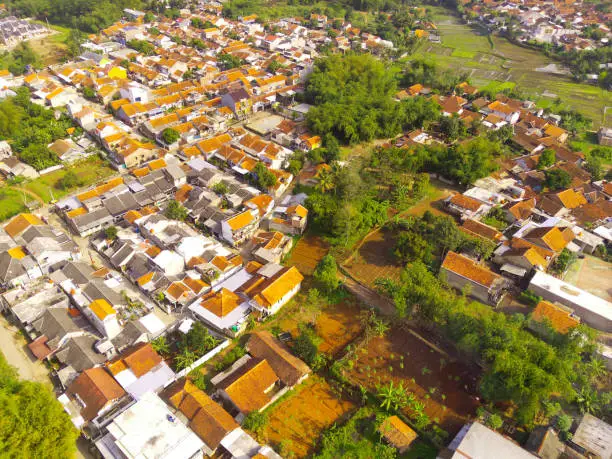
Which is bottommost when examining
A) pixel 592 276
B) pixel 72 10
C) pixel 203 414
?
pixel 592 276

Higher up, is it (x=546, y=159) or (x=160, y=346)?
(x=546, y=159)

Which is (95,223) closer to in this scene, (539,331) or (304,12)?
(539,331)

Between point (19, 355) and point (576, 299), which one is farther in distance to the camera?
point (576, 299)

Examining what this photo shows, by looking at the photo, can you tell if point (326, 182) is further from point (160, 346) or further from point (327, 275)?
point (160, 346)

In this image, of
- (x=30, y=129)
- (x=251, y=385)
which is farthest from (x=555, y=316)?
(x=30, y=129)

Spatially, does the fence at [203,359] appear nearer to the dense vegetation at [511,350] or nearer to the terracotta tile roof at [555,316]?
the dense vegetation at [511,350]

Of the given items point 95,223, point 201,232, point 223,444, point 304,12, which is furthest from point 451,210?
point 304,12
